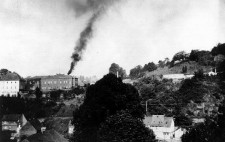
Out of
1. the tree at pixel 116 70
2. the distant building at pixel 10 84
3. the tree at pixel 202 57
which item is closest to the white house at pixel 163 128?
the tree at pixel 202 57

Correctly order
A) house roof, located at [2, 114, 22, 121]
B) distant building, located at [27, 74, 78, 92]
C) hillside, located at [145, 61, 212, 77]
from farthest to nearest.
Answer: distant building, located at [27, 74, 78, 92] < hillside, located at [145, 61, 212, 77] < house roof, located at [2, 114, 22, 121]

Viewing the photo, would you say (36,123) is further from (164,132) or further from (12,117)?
(164,132)

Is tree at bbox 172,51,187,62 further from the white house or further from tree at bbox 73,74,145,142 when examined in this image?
tree at bbox 73,74,145,142

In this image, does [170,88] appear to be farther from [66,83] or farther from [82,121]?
[82,121]

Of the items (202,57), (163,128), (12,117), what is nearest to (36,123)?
(12,117)

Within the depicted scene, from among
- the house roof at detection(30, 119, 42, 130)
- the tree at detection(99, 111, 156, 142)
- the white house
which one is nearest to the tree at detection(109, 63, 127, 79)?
the house roof at detection(30, 119, 42, 130)

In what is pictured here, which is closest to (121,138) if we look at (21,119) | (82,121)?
(82,121)
